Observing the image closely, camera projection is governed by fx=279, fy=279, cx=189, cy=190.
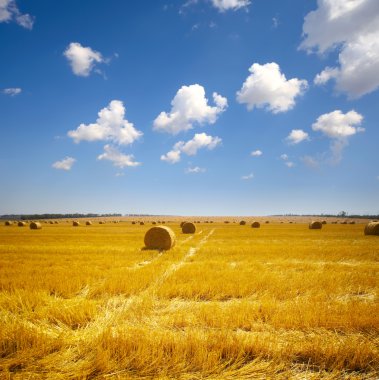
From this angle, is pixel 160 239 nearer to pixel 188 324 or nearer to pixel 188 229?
pixel 188 324

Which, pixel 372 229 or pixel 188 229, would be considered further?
pixel 188 229

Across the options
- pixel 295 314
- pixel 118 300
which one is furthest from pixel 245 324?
pixel 118 300

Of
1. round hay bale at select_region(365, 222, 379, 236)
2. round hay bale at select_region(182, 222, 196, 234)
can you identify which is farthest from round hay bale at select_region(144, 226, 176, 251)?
round hay bale at select_region(365, 222, 379, 236)

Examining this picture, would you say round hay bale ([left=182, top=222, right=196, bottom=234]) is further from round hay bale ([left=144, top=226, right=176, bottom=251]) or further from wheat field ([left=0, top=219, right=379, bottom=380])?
wheat field ([left=0, top=219, right=379, bottom=380])

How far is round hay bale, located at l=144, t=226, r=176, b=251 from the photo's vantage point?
54.8ft

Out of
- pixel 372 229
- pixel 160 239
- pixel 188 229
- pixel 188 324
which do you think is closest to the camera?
pixel 188 324

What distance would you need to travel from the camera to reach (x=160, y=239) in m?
16.9

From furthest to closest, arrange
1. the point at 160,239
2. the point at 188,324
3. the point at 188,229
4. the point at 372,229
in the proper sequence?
the point at 188,229
the point at 372,229
the point at 160,239
the point at 188,324

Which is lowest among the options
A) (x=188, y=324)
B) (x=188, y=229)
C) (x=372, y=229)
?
(x=188, y=229)

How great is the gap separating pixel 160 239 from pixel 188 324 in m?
11.8

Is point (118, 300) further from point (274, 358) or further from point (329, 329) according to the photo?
point (329, 329)

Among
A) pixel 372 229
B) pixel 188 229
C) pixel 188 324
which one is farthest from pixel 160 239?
pixel 372 229

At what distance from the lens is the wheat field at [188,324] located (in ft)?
12.3

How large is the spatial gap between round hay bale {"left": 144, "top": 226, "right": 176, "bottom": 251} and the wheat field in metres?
6.95
